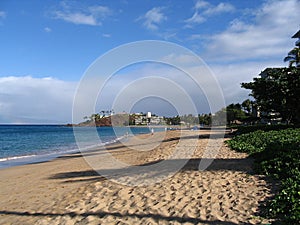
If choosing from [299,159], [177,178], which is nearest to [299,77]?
[299,159]

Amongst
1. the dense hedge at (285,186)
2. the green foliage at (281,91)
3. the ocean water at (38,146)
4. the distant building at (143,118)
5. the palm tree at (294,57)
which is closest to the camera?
the dense hedge at (285,186)

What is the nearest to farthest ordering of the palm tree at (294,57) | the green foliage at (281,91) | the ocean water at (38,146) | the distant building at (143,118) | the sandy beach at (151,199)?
→ the sandy beach at (151,199)
the ocean water at (38,146)
the green foliage at (281,91)
the palm tree at (294,57)
the distant building at (143,118)

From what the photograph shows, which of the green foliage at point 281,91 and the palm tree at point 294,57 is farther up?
the palm tree at point 294,57

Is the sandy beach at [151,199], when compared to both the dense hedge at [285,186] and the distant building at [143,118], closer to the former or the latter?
the dense hedge at [285,186]

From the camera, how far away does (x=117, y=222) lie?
4.85m

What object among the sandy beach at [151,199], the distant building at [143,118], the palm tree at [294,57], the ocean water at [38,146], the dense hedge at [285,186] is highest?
the palm tree at [294,57]

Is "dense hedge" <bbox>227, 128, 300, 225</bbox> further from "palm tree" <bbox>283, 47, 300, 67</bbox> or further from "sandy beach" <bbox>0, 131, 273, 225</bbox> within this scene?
"palm tree" <bbox>283, 47, 300, 67</bbox>

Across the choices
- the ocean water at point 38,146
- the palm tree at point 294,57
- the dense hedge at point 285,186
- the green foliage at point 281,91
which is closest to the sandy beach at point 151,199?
the dense hedge at point 285,186

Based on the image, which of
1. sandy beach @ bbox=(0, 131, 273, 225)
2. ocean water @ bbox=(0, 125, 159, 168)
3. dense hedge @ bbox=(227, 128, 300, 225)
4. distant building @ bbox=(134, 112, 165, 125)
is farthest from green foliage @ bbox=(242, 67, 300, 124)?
distant building @ bbox=(134, 112, 165, 125)

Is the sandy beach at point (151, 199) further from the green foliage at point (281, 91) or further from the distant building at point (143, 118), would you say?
the distant building at point (143, 118)

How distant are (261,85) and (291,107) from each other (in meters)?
3.11

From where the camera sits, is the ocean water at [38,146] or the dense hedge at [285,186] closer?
the dense hedge at [285,186]

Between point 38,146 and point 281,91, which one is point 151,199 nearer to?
point 281,91

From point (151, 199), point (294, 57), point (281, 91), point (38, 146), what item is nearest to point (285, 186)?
point (151, 199)
